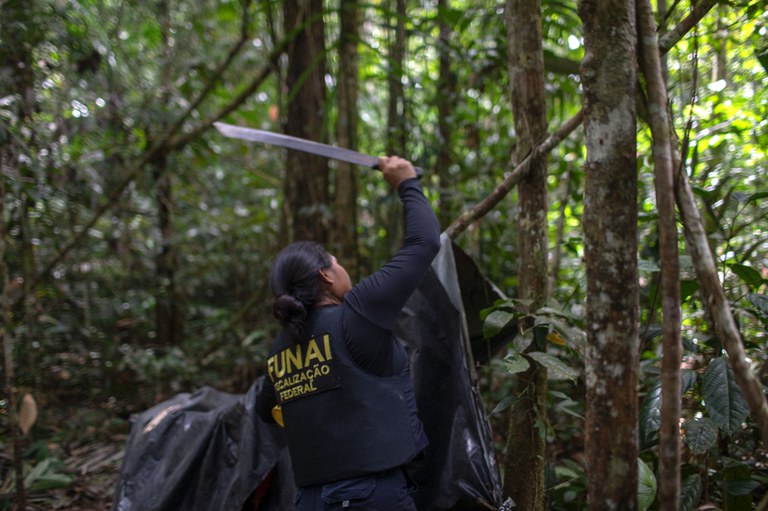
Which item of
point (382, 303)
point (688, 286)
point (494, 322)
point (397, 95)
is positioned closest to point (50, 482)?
point (382, 303)

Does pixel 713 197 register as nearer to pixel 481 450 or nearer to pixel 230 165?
pixel 481 450

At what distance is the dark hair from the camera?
176 centimetres

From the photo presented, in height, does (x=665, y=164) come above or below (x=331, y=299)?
above

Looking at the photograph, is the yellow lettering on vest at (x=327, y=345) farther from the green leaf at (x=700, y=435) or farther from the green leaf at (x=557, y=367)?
the green leaf at (x=700, y=435)

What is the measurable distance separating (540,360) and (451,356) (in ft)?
1.30

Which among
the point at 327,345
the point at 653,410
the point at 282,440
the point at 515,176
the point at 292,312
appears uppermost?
the point at 515,176

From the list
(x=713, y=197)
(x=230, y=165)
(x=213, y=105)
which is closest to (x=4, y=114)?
(x=213, y=105)

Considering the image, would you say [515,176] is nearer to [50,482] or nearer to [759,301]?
[759,301]

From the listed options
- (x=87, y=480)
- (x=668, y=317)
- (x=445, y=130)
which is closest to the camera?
(x=668, y=317)

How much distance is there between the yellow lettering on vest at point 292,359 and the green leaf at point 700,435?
120cm

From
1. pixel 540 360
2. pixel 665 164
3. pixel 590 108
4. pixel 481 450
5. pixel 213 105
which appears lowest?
pixel 481 450

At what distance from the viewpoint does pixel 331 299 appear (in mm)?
1881

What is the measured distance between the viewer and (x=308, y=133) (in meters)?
3.96

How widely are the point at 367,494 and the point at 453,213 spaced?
7.80 ft
